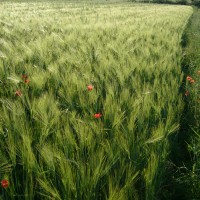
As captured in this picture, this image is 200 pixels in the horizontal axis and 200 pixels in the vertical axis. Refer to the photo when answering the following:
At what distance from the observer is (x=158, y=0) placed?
133ft

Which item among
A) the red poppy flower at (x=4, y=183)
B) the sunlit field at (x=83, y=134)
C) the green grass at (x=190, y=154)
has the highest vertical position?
the red poppy flower at (x=4, y=183)

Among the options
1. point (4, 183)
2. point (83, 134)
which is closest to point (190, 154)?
point (83, 134)

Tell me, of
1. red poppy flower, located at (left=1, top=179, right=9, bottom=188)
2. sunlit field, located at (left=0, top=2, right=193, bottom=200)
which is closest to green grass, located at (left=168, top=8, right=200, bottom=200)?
sunlit field, located at (left=0, top=2, right=193, bottom=200)

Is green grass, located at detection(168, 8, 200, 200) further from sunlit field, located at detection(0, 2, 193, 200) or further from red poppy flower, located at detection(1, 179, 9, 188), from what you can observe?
red poppy flower, located at detection(1, 179, 9, 188)

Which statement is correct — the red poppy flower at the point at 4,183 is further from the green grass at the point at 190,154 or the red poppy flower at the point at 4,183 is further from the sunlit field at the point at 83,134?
the green grass at the point at 190,154

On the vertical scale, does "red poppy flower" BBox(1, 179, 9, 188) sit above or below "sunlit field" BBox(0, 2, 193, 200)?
above

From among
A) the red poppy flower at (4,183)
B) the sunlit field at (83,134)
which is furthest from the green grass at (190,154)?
the red poppy flower at (4,183)

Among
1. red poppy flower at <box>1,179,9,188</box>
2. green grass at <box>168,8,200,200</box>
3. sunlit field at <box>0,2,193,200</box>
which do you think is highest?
red poppy flower at <box>1,179,9,188</box>

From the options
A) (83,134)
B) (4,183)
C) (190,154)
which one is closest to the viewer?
(4,183)

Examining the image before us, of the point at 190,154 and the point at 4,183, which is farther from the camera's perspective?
the point at 190,154

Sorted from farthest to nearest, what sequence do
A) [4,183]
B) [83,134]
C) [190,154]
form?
[190,154], [83,134], [4,183]

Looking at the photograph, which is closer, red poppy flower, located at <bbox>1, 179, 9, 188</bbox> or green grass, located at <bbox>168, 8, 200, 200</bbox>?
red poppy flower, located at <bbox>1, 179, 9, 188</bbox>

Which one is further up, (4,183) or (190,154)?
(4,183)

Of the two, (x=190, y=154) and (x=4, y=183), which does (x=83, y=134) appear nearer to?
(x=4, y=183)
